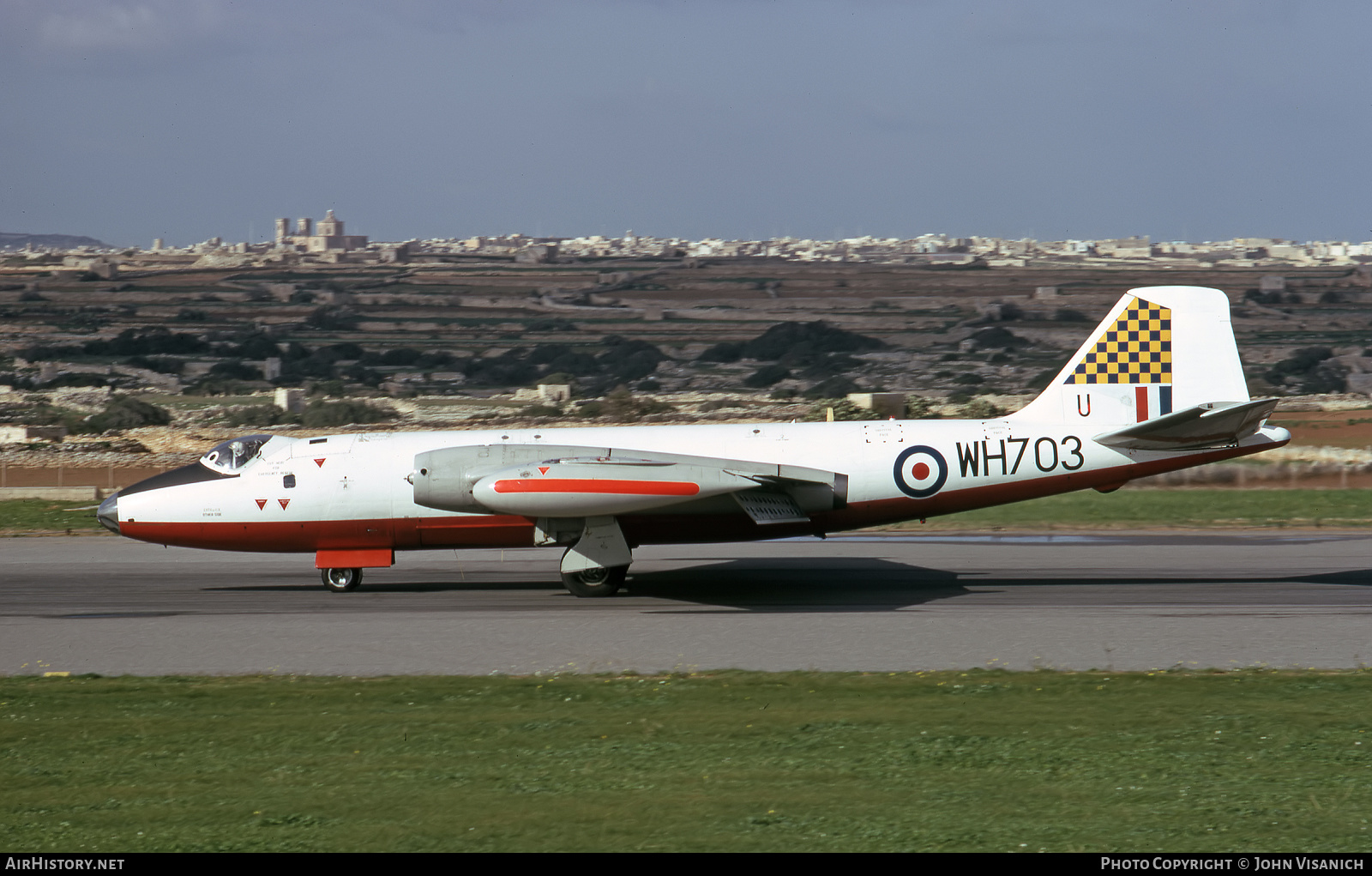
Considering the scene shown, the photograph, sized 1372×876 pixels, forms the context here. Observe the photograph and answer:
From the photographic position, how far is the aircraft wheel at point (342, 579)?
22.0 m

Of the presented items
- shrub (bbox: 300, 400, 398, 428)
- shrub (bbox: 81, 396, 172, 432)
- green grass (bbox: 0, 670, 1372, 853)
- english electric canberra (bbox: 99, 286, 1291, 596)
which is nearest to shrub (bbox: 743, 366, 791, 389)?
shrub (bbox: 300, 400, 398, 428)

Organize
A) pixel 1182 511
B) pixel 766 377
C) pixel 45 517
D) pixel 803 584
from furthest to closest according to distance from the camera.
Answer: pixel 766 377 → pixel 45 517 → pixel 1182 511 → pixel 803 584

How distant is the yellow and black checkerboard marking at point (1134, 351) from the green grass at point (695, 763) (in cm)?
827

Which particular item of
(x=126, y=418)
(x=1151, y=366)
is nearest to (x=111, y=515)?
(x=1151, y=366)

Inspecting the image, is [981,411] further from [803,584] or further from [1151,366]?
[803,584]

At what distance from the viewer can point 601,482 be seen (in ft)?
64.0

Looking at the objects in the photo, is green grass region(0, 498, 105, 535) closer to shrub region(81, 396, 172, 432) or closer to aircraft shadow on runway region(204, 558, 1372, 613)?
aircraft shadow on runway region(204, 558, 1372, 613)

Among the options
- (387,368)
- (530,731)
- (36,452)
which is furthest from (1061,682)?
(387,368)

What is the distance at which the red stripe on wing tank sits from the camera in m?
19.4

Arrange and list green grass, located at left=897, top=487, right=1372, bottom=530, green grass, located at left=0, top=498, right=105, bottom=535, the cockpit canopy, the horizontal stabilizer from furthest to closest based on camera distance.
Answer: green grass, located at left=0, top=498, right=105, bottom=535
green grass, located at left=897, top=487, right=1372, bottom=530
the cockpit canopy
the horizontal stabilizer

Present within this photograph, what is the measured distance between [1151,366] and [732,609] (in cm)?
836

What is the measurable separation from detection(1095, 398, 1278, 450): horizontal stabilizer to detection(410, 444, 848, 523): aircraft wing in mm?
4712
